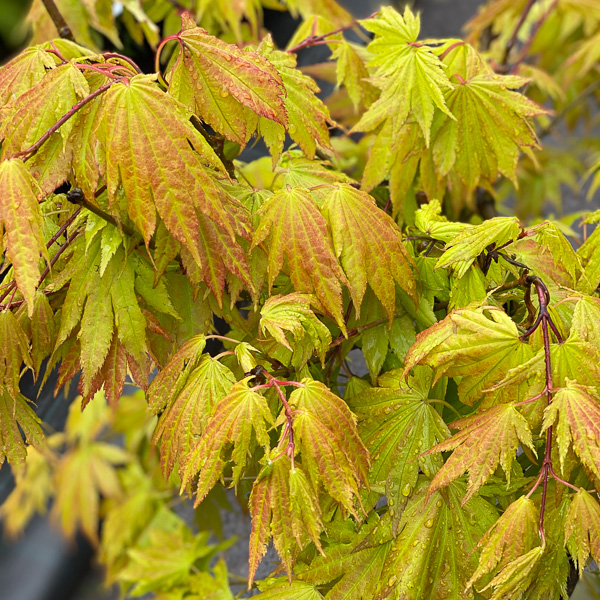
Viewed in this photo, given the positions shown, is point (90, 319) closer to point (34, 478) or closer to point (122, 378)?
point (122, 378)

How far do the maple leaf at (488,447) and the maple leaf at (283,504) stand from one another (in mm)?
125

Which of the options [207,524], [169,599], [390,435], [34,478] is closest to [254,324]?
[390,435]

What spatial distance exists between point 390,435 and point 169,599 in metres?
0.53

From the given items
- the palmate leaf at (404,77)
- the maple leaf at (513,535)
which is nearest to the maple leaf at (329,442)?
the maple leaf at (513,535)

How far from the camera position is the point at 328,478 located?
621 mm

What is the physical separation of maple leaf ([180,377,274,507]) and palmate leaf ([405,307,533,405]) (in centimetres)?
Answer: 16

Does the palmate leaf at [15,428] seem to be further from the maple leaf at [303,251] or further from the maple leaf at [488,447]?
the maple leaf at [488,447]

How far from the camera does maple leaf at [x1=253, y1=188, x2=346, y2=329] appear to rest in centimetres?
72

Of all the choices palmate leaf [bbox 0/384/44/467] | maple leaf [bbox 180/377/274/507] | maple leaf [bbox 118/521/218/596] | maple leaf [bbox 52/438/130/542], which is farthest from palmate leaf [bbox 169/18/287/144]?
maple leaf [bbox 52/438/130/542]

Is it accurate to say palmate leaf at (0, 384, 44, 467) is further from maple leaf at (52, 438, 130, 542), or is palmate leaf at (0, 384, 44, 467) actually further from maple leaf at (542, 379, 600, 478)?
maple leaf at (52, 438, 130, 542)

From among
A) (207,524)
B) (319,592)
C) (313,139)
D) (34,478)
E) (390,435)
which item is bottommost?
(34,478)

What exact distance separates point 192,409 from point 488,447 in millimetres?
308

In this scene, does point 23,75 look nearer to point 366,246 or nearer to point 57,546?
point 366,246

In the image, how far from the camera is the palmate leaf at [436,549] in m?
0.70
